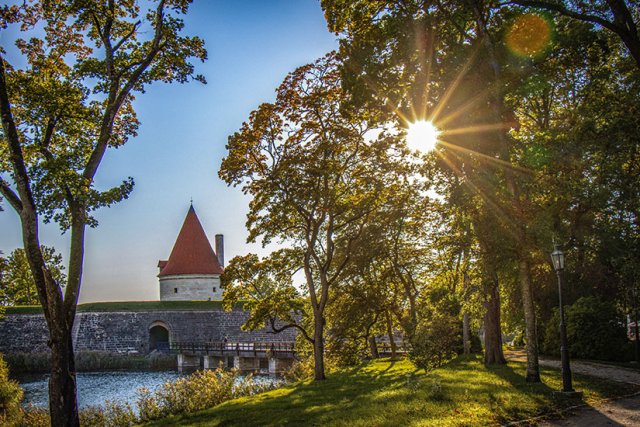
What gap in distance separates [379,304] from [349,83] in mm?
12005

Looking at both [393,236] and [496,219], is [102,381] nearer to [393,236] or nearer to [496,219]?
[393,236]

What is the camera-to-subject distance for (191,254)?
45719 millimetres

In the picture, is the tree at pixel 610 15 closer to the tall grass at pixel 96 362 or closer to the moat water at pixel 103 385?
the moat water at pixel 103 385

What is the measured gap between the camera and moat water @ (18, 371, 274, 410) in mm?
21328

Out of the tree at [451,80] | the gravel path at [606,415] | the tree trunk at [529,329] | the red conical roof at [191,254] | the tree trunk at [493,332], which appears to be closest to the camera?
the gravel path at [606,415]

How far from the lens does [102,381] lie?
28438mm

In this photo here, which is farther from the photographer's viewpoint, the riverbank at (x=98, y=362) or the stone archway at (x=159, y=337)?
the stone archway at (x=159, y=337)

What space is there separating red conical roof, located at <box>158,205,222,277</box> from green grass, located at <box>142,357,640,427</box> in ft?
110

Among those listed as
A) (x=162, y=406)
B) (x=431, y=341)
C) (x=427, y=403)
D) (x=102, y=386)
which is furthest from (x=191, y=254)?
(x=427, y=403)

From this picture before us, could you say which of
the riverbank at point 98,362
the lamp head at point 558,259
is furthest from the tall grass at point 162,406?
the riverbank at point 98,362

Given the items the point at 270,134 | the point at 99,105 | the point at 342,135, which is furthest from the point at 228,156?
the point at 99,105

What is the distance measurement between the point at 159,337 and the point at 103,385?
18.3 metres

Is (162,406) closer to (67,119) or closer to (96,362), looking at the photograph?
(67,119)

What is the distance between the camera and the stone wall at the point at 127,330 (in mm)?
36500
